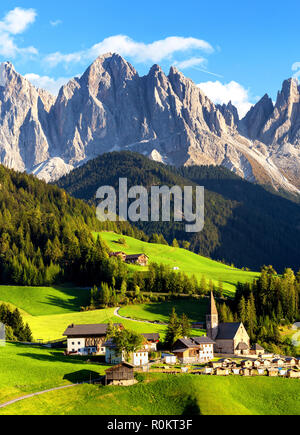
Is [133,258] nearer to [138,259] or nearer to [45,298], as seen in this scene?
[138,259]

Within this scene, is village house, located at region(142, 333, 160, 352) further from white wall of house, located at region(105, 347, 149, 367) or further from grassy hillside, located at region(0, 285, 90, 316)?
grassy hillside, located at region(0, 285, 90, 316)

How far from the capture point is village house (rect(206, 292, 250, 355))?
109 meters

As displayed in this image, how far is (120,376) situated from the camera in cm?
7369

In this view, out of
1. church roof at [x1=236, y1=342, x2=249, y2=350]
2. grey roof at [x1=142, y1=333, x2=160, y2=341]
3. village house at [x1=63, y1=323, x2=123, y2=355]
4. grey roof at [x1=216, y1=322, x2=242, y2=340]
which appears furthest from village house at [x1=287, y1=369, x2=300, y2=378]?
village house at [x1=63, y1=323, x2=123, y2=355]

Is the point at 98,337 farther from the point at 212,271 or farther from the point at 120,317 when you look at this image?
the point at 212,271

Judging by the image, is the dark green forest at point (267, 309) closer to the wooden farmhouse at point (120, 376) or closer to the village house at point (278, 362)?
the village house at point (278, 362)

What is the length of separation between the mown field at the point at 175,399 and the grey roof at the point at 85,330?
29.5 metres

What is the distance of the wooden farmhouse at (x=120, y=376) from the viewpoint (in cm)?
7350

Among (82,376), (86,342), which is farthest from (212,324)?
(82,376)

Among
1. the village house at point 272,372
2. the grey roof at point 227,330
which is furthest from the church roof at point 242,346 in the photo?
the village house at point 272,372

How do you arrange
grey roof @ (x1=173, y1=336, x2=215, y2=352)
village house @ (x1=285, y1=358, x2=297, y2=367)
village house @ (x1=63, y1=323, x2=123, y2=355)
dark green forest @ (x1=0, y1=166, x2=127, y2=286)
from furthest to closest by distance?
dark green forest @ (x1=0, y1=166, x2=127, y2=286) → village house @ (x1=63, y1=323, x2=123, y2=355) → grey roof @ (x1=173, y1=336, x2=215, y2=352) → village house @ (x1=285, y1=358, x2=297, y2=367)

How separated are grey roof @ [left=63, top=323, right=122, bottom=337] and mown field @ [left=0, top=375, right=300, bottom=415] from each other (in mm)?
29471

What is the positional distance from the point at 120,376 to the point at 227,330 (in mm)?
43014
